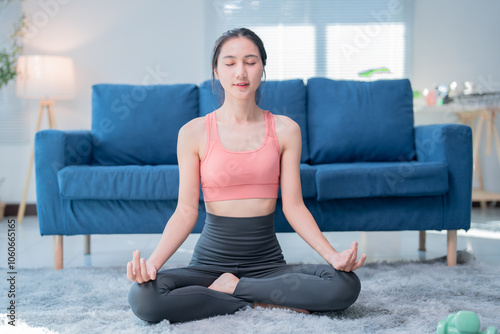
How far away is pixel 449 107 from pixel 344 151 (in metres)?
1.53

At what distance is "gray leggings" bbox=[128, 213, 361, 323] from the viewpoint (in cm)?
136

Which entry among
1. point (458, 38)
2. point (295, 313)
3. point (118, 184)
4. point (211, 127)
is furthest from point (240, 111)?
point (458, 38)

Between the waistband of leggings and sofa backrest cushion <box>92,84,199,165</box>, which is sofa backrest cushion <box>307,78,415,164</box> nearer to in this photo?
sofa backrest cushion <box>92,84,199,165</box>

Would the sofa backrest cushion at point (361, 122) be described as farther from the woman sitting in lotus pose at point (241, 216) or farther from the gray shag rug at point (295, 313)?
the woman sitting in lotus pose at point (241, 216)

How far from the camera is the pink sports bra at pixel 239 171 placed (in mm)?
1547

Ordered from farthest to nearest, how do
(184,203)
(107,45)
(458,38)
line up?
(458,38) < (107,45) < (184,203)

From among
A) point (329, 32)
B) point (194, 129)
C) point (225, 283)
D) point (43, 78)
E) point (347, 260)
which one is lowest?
point (225, 283)

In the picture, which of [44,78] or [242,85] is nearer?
[242,85]

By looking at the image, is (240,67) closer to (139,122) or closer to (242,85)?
(242,85)

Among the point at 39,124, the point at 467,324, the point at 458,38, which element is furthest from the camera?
the point at 458,38

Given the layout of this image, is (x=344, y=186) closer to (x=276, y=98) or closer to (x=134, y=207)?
(x=276, y=98)

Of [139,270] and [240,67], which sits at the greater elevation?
[240,67]

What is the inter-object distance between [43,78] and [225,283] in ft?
9.30

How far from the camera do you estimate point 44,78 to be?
367cm
